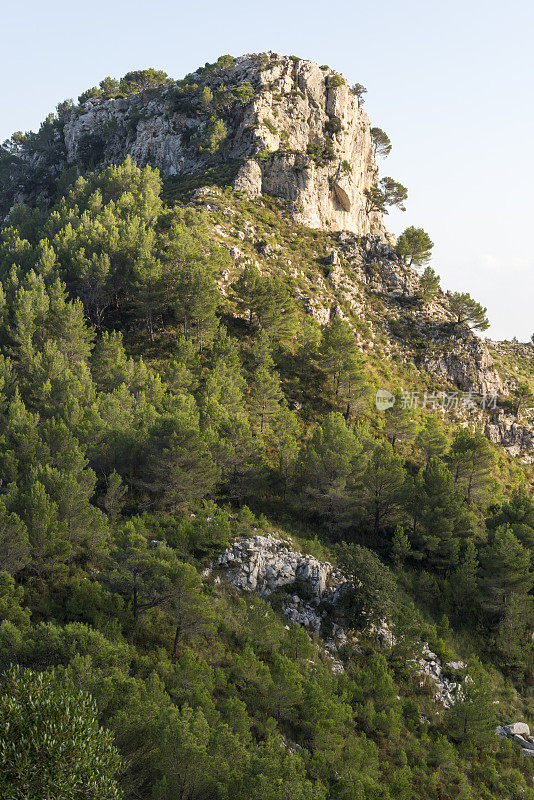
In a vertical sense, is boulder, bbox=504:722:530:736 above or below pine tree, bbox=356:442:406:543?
below

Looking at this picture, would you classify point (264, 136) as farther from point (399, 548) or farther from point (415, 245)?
point (399, 548)

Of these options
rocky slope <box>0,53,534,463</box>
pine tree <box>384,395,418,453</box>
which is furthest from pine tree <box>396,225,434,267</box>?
pine tree <box>384,395,418,453</box>

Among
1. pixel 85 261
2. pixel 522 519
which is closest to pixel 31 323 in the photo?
pixel 85 261

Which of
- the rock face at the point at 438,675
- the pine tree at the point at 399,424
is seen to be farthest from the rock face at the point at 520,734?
the pine tree at the point at 399,424

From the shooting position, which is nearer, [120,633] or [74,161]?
[120,633]

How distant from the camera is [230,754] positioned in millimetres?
18031

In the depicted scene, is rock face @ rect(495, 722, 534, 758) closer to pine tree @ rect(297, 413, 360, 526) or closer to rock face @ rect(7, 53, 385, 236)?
pine tree @ rect(297, 413, 360, 526)

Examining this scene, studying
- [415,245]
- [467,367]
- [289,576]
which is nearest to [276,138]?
[415,245]

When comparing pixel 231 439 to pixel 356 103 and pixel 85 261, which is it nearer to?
pixel 85 261

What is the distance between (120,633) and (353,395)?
41.6 meters

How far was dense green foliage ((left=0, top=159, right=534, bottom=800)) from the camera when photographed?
63.7 feet

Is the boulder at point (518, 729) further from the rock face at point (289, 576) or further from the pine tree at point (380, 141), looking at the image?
the pine tree at point (380, 141)

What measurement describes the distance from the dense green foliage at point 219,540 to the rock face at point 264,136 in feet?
127

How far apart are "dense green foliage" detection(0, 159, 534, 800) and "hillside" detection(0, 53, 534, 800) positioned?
18 cm
